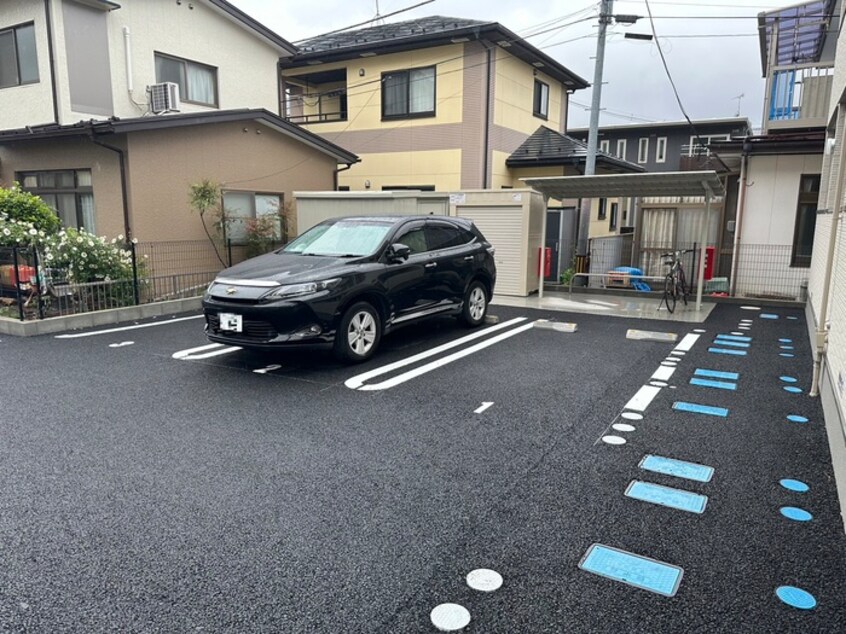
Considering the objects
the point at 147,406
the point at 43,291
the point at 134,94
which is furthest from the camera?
the point at 134,94

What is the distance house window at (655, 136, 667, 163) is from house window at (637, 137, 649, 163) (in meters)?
0.48

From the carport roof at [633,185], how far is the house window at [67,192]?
842 centimetres

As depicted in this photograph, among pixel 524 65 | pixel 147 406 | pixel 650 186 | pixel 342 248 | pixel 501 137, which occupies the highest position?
pixel 524 65

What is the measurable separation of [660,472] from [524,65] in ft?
51.2

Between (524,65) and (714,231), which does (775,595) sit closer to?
(714,231)

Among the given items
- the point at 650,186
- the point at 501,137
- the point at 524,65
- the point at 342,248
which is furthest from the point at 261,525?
the point at 524,65

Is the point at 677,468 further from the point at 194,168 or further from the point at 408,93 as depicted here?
the point at 408,93

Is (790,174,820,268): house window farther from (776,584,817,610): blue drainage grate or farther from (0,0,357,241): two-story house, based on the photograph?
(776,584,817,610): blue drainage grate

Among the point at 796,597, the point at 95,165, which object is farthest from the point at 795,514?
the point at 95,165

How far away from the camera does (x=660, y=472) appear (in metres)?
3.75

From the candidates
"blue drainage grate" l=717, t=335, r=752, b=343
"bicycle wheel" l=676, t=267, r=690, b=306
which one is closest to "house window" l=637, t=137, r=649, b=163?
"bicycle wheel" l=676, t=267, r=690, b=306

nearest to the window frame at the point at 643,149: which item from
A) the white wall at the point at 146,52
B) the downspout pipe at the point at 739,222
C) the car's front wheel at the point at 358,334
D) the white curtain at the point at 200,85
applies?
the downspout pipe at the point at 739,222

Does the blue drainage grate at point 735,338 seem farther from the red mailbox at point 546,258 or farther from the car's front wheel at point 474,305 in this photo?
the red mailbox at point 546,258

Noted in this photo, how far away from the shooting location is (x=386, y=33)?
17.1 metres
